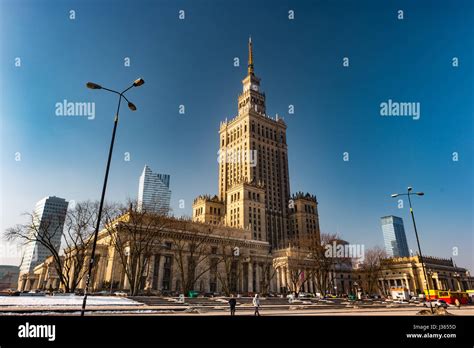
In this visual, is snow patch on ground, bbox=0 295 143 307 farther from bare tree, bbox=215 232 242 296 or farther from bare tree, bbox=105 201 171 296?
bare tree, bbox=215 232 242 296

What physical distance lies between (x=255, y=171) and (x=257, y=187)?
1408 cm

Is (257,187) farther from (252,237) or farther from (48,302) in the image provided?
(48,302)

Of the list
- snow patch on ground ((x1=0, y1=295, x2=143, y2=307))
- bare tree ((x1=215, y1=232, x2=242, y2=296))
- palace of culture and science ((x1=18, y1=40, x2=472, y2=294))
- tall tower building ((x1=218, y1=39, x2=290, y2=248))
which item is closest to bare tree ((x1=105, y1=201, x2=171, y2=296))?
palace of culture and science ((x1=18, y1=40, x2=472, y2=294))

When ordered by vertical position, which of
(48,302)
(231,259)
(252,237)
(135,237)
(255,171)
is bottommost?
(48,302)

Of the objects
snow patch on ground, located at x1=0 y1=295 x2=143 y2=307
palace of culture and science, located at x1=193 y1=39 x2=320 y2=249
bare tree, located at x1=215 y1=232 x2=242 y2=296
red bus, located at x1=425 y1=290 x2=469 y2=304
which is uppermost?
palace of culture and science, located at x1=193 y1=39 x2=320 y2=249

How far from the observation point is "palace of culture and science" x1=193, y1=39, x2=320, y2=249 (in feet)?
384

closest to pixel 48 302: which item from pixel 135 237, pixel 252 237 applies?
pixel 135 237

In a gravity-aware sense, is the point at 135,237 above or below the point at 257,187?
below

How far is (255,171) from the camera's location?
132m

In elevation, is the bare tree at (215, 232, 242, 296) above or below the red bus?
above

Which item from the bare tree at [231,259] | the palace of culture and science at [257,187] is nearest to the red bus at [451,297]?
the bare tree at [231,259]

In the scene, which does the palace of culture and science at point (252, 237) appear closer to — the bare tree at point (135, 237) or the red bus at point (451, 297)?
the bare tree at point (135, 237)
